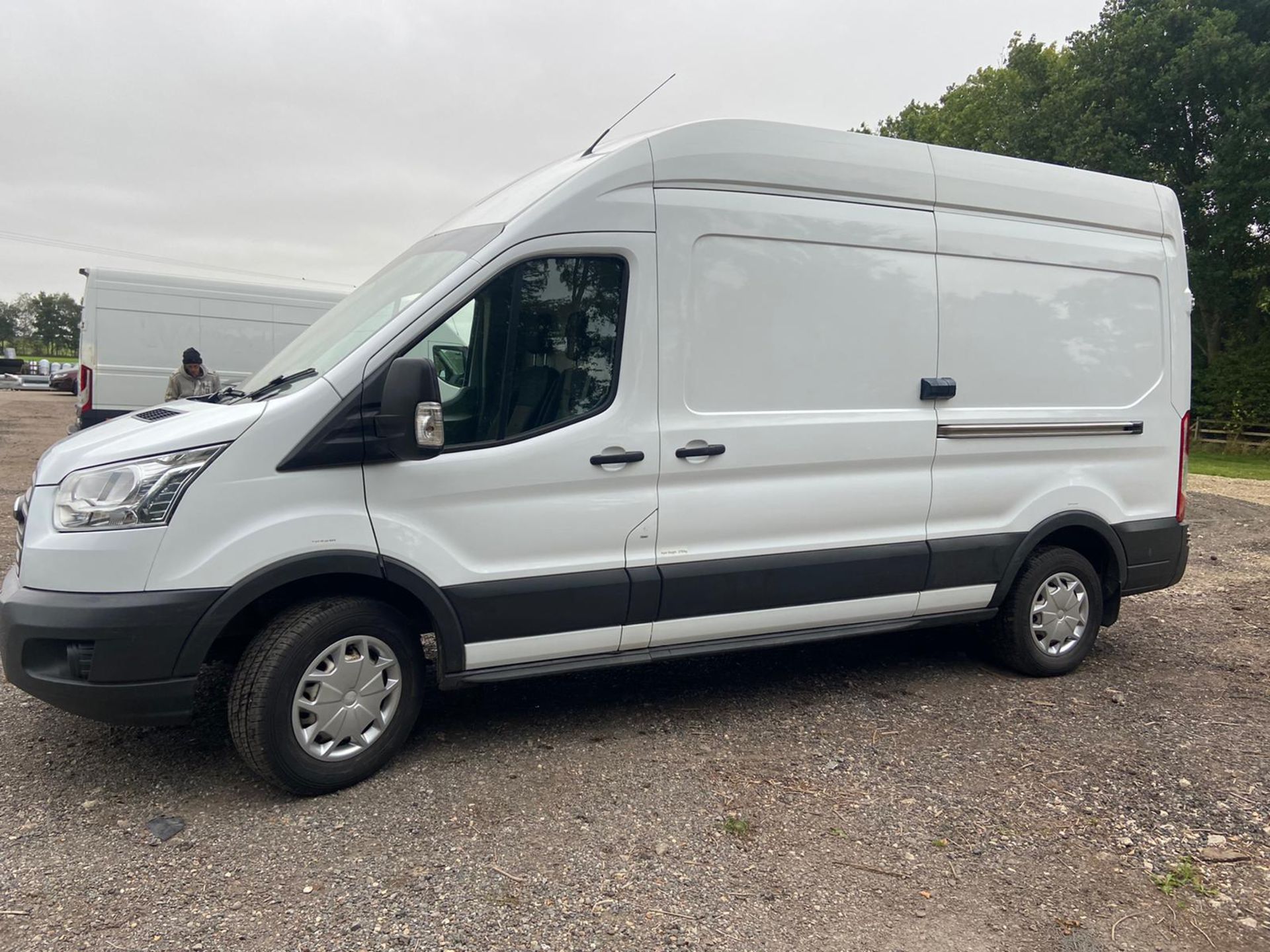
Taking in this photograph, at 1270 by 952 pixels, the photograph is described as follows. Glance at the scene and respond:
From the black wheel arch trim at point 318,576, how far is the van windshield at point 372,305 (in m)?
0.66

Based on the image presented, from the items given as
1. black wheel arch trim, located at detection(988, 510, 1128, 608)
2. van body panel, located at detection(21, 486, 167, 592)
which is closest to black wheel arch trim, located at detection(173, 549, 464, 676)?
van body panel, located at detection(21, 486, 167, 592)

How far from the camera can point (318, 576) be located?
3.54m

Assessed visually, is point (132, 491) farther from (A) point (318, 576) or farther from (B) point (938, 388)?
(B) point (938, 388)

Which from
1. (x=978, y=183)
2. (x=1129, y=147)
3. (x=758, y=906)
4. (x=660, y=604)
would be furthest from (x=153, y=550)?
(x=1129, y=147)

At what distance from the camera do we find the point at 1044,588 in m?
5.14

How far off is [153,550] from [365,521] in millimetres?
706

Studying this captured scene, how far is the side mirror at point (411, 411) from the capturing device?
3.37 m

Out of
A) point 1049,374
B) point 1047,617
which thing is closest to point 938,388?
point 1049,374

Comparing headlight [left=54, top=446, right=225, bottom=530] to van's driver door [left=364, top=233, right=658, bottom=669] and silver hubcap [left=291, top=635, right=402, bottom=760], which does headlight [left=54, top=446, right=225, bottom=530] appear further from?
silver hubcap [left=291, top=635, right=402, bottom=760]

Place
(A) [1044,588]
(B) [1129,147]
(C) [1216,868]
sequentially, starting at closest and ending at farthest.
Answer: (C) [1216,868], (A) [1044,588], (B) [1129,147]

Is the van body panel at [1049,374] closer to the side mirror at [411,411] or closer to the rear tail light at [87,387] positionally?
the side mirror at [411,411]

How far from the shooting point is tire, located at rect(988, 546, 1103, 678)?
5.06 metres

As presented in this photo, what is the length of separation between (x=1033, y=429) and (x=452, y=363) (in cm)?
303

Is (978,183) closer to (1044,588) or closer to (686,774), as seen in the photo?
(1044,588)
